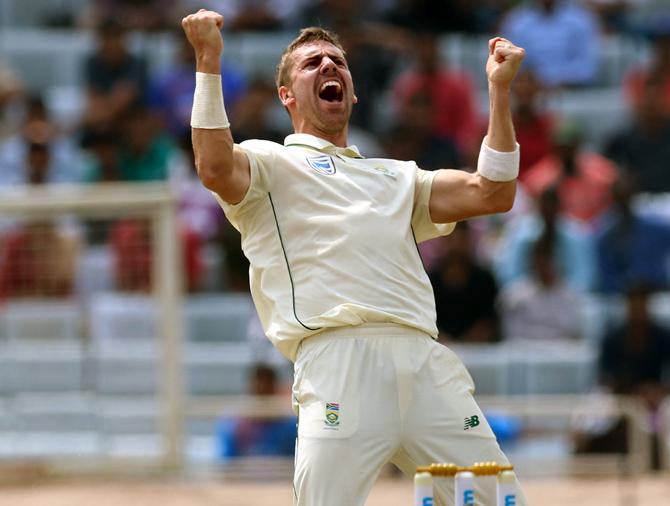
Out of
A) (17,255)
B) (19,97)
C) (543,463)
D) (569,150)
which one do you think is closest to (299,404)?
(543,463)

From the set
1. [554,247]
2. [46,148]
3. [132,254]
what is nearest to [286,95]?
[132,254]

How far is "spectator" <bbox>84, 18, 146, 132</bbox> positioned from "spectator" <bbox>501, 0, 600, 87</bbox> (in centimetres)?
322

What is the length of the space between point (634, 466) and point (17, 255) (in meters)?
4.21

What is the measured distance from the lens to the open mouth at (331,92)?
5.45 meters

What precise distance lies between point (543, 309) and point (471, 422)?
18.9 ft

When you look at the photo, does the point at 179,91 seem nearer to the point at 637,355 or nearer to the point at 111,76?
the point at 111,76

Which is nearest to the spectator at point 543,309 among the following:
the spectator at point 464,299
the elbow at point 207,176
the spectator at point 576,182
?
the spectator at point 464,299

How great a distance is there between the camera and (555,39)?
44.5 ft

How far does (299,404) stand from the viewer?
5.18 metres

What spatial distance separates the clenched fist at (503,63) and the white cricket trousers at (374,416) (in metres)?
0.88

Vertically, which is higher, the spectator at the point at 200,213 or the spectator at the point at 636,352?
the spectator at the point at 200,213

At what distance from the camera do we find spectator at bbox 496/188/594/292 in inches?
442

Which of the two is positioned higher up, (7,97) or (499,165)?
(7,97)

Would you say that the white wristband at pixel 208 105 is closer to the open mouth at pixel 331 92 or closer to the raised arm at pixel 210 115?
Answer: the raised arm at pixel 210 115
